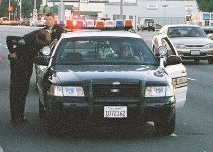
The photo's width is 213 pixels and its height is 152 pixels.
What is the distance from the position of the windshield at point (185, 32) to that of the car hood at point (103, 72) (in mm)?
18831

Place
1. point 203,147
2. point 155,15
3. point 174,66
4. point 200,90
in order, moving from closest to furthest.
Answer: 1. point 203,147
2. point 174,66
3. point 200,90
4. point 155,15

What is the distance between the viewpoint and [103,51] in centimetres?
1153

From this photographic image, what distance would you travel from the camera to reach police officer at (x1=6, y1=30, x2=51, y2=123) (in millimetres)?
12117

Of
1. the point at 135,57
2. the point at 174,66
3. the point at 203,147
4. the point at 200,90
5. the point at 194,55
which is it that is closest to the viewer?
the point at 203,147

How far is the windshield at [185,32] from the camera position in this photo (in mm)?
29812

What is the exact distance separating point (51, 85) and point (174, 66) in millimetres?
2771

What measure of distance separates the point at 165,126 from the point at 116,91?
1.01m

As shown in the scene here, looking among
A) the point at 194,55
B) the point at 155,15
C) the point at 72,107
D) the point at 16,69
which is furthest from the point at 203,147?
the point at 155,15

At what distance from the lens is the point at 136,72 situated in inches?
416

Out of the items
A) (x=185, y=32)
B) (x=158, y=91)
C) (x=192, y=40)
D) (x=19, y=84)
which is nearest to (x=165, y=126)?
(x=158, y=91)

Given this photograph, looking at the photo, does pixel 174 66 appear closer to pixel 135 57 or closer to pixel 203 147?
pixel 135 57

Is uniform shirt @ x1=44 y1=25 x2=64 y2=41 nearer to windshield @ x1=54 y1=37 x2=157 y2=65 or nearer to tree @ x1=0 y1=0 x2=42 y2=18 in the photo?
windshield @ x1=54 y1=37 x2=157 y2=65

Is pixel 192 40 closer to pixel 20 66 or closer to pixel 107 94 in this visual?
pixel 20 66

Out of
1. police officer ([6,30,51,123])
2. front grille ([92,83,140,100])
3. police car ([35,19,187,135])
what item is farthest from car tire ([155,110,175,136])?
police officer ([6,30,51,123])
